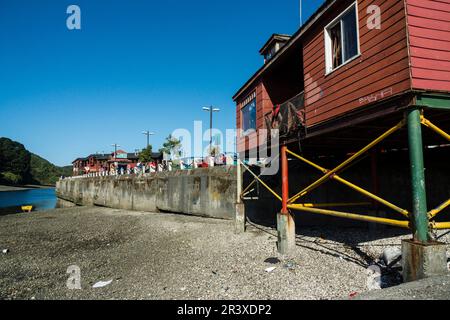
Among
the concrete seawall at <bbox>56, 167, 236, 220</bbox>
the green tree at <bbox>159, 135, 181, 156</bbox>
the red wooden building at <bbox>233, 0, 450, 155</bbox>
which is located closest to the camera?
the red wooden building at <bbox>233, 0, 450, 155</bbox>

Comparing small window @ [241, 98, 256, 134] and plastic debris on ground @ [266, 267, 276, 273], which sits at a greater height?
small window @ [241, 98, 256, 134]

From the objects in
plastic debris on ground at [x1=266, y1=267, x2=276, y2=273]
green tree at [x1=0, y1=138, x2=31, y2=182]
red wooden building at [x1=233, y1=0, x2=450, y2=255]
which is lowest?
plastic debris on ground at [x1=266, y1=267, x2=276, y2=273]

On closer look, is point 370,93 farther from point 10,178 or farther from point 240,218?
point 10,178

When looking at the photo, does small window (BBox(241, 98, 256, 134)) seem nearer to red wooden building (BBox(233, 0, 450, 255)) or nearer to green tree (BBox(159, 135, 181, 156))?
red wooden building (BBox(233, 0, 450, 255))

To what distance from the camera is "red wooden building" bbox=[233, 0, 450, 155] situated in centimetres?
455

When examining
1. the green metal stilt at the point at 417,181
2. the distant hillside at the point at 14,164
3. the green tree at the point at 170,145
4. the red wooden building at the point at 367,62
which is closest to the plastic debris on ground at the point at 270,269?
the green metal stilt at the point at 417,181

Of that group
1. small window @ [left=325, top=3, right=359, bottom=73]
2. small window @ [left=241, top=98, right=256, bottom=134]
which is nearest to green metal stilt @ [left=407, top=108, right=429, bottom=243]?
small window @ [left=325, top=3, right=359, bottom=73]

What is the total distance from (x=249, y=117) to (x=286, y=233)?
588 cm

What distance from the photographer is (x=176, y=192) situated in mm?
19531

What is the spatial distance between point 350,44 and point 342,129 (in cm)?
207

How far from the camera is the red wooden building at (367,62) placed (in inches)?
179

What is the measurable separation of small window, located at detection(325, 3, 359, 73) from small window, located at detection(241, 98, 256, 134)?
4477mm

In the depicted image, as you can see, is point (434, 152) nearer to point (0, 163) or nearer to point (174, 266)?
point (174, 266)

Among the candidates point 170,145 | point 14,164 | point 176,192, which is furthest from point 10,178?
point 176,192
